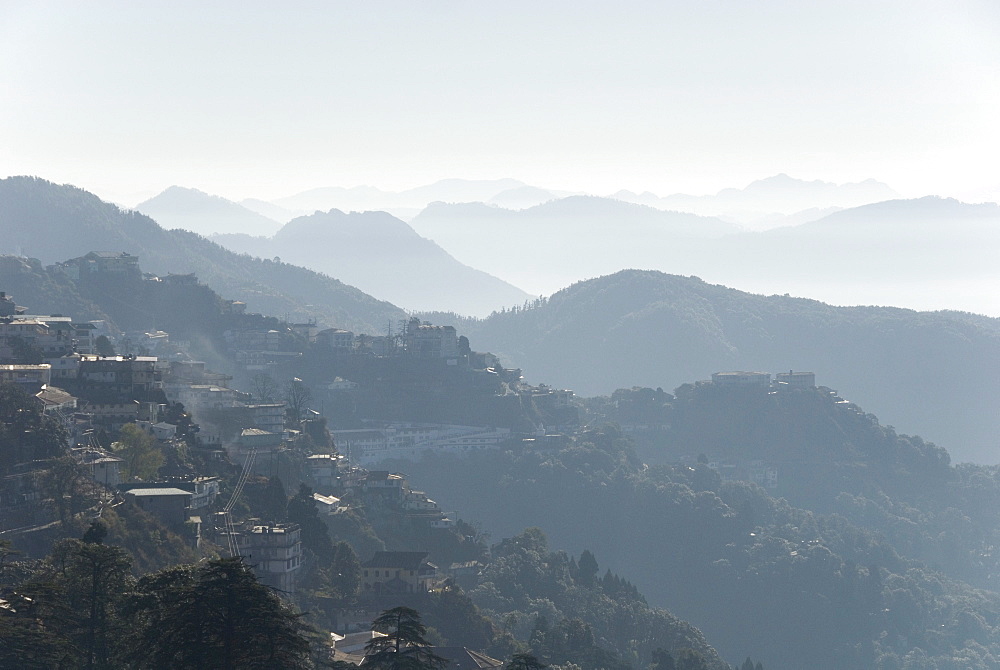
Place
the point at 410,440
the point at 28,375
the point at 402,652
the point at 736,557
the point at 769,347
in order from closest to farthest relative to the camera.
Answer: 1. the point at 402,652
2. the point at 28,375
3. the point at 736,557
4. the point at 410,440
5. the point at 769,347

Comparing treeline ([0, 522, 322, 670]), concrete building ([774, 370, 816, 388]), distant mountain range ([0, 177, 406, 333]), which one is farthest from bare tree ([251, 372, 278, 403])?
treeline ([0, 522, 322, 670])

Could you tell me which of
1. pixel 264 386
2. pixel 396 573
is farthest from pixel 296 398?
pixel 396 573

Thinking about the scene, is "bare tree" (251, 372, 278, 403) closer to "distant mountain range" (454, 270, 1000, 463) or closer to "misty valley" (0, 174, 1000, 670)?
"misty valley" (0, 174, 1000, 670)

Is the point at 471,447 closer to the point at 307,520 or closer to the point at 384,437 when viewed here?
the point at 384,437

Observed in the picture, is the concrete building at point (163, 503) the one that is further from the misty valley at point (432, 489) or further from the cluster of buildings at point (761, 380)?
the cluster of buildings at point (761, 380)

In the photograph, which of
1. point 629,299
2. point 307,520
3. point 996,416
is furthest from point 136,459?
point 629,299

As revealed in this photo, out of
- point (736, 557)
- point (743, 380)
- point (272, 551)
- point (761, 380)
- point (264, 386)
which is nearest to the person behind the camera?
point (272, 551)

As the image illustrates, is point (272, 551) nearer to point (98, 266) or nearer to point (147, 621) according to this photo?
point (147, 621)
